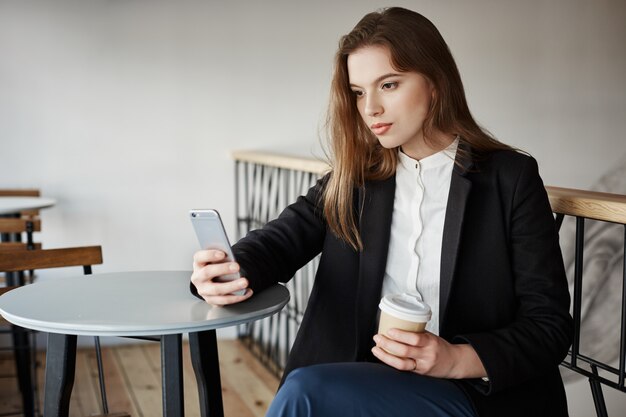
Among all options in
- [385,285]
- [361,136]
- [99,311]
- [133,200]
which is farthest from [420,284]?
[133,200]

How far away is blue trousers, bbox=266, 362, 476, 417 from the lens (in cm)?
119

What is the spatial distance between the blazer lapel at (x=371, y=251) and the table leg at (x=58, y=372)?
626 millimetres

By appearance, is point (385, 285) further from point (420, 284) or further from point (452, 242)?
point (452, 242)

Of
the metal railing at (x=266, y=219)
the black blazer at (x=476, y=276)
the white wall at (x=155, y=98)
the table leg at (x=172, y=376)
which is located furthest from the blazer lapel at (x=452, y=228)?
the white wall at (x=155, y=98)

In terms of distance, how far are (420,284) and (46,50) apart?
312 cm

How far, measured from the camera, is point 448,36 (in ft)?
16.0

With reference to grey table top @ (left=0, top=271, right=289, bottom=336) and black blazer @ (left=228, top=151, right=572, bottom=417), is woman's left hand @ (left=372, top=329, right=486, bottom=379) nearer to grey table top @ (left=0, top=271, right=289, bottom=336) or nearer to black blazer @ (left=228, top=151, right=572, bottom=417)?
black blazer @ (left=228, top=151, right=572, bottom=417)

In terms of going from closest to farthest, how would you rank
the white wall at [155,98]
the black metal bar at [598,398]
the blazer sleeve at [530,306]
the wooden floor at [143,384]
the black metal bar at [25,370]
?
the blazer sleeve at [530,306], the black metal bar at [598,398], the black metal bar at [25,370], the wooden floor at [143,384], the white wall at [155,98]

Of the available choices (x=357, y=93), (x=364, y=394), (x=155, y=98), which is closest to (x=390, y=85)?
(x=357, y=93)

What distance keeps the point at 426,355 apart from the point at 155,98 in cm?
326

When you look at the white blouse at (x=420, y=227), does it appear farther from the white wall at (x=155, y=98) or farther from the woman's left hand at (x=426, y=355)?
the white wall at (x=155, y=98)

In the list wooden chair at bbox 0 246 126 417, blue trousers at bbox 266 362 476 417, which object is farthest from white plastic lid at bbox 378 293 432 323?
wooden chair at bbox 0 246 126 417

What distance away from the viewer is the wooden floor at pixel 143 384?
3.29 meters

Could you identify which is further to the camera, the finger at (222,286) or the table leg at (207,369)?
the table leg at (207,369)
